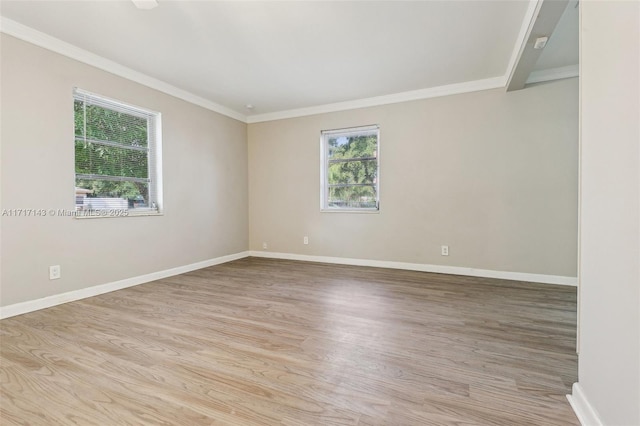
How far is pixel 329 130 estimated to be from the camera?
182 inches

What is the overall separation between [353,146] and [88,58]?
3.34 meters

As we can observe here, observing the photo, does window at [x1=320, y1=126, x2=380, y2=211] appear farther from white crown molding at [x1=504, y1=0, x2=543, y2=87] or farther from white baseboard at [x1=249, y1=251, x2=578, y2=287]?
white crown molding at [x1=504, y1=0, x2=543, y2=87]

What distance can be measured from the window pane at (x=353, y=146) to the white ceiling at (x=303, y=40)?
2.60ft

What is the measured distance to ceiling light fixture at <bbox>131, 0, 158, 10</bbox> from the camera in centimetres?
213

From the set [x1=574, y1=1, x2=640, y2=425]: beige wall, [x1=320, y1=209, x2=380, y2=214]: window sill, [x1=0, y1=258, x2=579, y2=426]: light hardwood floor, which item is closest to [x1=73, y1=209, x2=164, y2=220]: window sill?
[x1=0, y1=258, x2=579, y2=426]: light hardwood floor

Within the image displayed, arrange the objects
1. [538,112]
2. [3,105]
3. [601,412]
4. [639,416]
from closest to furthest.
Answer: [639,416]
[601,412]
[3,105]
[538,112]

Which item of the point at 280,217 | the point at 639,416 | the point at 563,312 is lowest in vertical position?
the point at 563,312

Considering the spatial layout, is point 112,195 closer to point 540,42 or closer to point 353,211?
point 353,211

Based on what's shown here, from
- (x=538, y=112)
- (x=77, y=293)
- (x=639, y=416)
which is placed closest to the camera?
(x=639, y=416)

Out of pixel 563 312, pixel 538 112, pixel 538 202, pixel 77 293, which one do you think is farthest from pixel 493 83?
pixel 77 293

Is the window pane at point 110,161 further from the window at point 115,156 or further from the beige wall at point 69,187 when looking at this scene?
the beige wall at point 69,187

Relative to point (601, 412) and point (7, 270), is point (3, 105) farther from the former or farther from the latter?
point (601, 412)

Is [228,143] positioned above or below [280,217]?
above

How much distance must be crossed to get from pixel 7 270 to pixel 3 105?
1.36 metres
